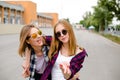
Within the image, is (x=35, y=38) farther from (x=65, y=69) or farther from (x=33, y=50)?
(x=65, y=69)

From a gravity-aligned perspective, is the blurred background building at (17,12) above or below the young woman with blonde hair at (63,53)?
above

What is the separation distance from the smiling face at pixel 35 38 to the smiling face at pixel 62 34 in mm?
176

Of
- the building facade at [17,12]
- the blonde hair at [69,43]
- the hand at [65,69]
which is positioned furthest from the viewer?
the building facade at [17,12]

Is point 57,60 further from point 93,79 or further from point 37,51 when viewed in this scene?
point 93,79

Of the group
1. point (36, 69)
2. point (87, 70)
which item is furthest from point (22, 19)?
point (36, 69)

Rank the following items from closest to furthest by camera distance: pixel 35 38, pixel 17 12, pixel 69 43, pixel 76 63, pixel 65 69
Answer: pixel 65 69 < pixel 76 63 < pixel 69 43 < pixel 35 38 < pixel 17 12

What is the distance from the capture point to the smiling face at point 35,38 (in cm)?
309

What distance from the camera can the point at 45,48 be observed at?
3.19 meters

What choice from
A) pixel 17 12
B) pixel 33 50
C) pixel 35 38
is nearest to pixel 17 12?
pixel 17 12

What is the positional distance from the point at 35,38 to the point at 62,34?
28 cm

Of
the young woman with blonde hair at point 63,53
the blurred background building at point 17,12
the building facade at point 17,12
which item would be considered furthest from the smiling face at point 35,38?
the building facade at point 17,12

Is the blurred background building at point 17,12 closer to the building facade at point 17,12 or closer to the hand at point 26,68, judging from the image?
the building facade at point 17,12

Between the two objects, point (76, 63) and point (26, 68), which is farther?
point (26, 68)

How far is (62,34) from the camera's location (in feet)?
9.85
